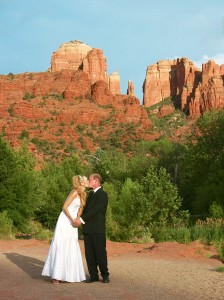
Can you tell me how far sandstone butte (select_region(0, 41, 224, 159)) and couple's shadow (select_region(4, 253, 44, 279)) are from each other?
2624 inches

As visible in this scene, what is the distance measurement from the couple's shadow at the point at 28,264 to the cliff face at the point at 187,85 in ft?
326

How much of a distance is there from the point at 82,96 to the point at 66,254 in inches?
4040

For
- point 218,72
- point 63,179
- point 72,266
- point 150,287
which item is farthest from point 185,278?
point 218,72

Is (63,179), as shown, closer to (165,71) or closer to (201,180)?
(201,180)

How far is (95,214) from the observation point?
8.33 metres

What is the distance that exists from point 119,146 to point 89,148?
566 centimetres

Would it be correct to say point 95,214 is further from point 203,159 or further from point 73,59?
point 73,59

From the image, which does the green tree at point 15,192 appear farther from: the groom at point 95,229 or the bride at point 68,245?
the groom at point 95,229

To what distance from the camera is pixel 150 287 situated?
26.0 ft

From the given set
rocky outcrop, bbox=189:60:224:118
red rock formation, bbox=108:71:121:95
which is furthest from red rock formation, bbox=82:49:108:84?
rocky outcrop, bbox=189:60:224:118

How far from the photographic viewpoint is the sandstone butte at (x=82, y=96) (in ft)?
302

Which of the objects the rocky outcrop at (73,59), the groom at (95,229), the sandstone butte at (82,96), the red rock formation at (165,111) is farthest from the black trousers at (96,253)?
the rocky outcrop at (73,59)

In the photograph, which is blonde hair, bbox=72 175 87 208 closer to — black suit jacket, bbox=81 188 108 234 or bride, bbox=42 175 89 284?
bride, bbox=42 175 89 284

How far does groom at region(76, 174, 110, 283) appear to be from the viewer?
829 centimetres
